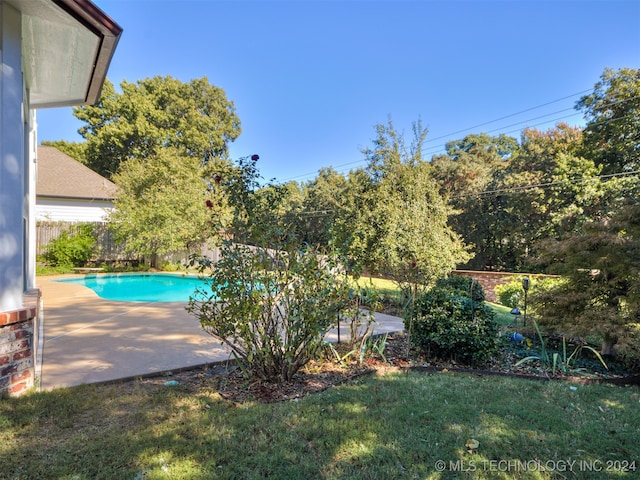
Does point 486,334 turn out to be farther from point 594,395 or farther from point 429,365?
point 594,395

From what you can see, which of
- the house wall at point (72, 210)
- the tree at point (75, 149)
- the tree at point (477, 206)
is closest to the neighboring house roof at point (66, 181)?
the house wall at point (72, 210)

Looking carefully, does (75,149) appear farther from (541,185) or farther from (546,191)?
(546,191)

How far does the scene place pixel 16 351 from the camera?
3.00 m

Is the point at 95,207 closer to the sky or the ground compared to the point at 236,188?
closer to the sky

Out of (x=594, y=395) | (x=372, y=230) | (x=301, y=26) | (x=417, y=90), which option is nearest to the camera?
(x=594, y=395)

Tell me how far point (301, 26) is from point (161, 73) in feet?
66.8

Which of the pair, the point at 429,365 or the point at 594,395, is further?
the point at 429,365

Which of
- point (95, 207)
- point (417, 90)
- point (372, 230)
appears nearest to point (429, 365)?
point (372, 230)

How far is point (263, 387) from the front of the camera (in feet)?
10.9

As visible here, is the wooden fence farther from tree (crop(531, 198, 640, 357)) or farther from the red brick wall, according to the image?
tree (crop(531, 198, 640, 357))

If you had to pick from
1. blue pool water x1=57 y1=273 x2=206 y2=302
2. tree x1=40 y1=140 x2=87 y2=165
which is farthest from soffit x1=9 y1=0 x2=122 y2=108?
A: tree x1=40 y1=140 x2=87 y2=165

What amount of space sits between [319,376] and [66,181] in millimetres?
19259

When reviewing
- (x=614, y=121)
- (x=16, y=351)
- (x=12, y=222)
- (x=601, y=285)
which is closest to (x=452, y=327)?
(x=601, y=285)

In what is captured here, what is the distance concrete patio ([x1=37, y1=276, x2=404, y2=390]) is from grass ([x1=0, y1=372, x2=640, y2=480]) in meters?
0.53
